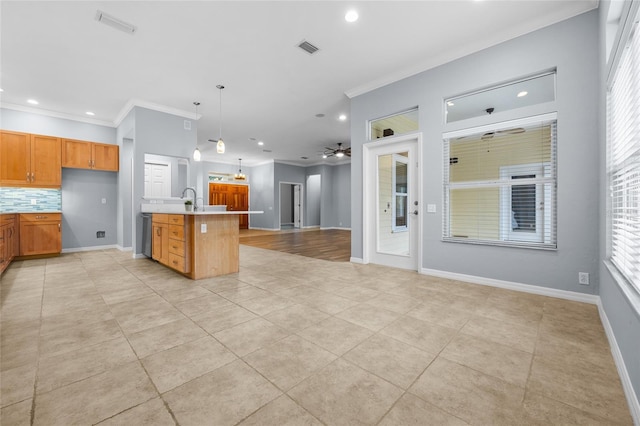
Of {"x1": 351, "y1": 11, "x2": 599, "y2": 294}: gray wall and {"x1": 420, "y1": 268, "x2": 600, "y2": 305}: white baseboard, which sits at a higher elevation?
{"x1": 351, "y1": 11, "x2": 599, "y2": 294}: gray wall

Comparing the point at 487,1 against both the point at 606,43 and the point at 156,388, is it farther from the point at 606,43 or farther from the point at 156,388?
the point at 156,388

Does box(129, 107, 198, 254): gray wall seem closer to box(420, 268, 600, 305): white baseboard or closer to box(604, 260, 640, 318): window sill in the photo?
box(420, 268, 600, 305): white baseboard

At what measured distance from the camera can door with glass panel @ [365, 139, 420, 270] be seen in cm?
421

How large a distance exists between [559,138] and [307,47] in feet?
10.4

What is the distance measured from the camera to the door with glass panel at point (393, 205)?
13.8 ft

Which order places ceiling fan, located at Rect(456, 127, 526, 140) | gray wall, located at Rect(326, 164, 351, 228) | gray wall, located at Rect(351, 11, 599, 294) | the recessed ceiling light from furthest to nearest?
gray wall, located at Rect(326, 164, 351, 228) → ceiling fan, located at Rect(456, 127, 526, 140) → the recessed ceiling light → gray wall, located at Rect(351, 11, 599, 294)

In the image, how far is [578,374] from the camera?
1.62 metres

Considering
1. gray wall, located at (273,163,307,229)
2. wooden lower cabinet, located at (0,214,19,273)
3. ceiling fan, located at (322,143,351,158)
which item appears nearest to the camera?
wooden lower cabinet, located at (0,214,19,273)

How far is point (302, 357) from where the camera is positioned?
1.78 metres

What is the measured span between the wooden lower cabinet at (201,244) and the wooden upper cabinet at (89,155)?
125 inches

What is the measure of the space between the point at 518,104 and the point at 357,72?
227cm

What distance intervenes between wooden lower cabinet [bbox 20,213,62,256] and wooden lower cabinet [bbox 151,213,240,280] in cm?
294

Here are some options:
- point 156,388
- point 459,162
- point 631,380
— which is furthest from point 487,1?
point 156,388

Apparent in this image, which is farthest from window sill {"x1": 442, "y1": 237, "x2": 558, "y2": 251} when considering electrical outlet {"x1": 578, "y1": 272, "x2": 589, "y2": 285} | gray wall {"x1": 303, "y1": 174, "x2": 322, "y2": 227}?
gray wall {"x1": 303, "y1": 174, "x2": 322, "y2": 227}
